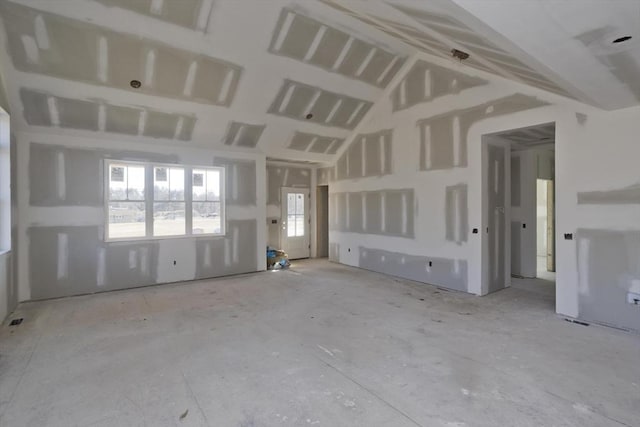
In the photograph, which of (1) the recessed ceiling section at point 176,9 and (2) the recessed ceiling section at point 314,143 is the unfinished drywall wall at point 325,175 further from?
(1) the recessed ceiling section at point 176,9

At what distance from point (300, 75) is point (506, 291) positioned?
5024 millimetres

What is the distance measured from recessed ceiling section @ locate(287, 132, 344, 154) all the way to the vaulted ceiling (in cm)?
21

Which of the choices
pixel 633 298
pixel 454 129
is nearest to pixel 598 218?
pixel 633 298

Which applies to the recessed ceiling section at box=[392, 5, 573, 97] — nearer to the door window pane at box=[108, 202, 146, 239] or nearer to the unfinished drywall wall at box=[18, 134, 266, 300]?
the unfinished drywall wall at box=[18, 134, 266, 300]

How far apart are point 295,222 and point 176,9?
227 inches

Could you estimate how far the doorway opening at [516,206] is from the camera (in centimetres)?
525

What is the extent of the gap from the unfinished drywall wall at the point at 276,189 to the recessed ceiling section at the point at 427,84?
3.36 metres

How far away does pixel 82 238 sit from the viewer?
211 inches

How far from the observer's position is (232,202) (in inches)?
269

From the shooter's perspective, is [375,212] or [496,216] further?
[375,212]

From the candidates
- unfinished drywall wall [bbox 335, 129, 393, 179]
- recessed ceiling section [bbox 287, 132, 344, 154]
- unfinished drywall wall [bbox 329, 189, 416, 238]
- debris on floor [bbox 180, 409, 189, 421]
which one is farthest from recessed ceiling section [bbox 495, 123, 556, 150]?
debris on floor [bbox 180, 409, 189, 421]

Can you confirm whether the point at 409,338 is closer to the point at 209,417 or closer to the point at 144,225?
the point at 209,417

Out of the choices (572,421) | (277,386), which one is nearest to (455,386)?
(572,421)

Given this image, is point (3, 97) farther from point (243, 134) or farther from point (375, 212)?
point (375, 212)
